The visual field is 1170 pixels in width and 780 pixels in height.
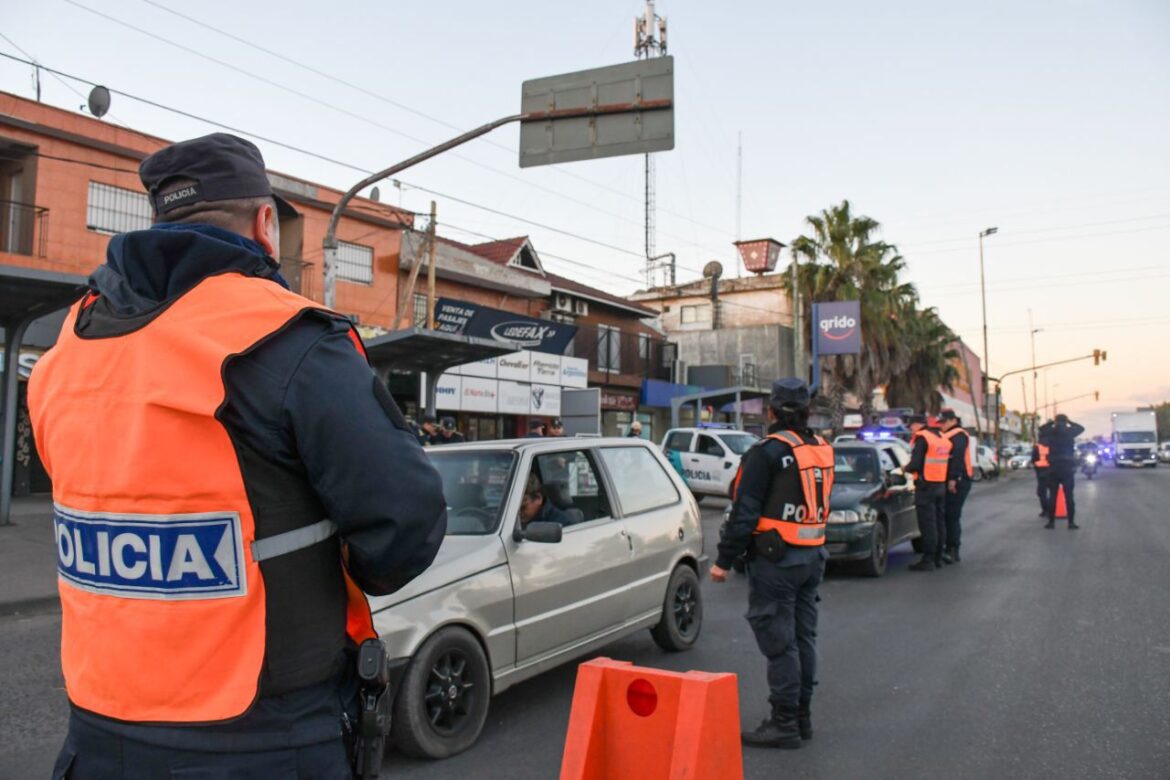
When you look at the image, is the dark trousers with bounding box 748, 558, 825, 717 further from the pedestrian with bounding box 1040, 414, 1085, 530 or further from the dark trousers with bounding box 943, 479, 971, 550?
the pedestrian with bounding box 1040, 414, 1085, 530

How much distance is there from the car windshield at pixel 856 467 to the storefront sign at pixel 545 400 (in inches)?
613

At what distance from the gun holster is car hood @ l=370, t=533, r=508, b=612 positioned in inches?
93.0

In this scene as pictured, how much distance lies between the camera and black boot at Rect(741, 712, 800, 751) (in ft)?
14.9

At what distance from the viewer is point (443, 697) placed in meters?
Result: 4.34

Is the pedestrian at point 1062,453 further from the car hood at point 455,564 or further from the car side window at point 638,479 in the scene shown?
the car hood at point 455,564

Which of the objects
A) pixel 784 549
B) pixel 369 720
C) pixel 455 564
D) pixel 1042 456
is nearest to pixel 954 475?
pixel 1042 456

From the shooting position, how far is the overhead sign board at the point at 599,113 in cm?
1066

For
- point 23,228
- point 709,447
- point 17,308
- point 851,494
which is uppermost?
point 23,228

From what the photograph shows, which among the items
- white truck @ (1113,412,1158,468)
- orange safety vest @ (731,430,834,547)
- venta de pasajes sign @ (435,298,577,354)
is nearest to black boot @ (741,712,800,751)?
orange safety vest @ (731,430,834,547)

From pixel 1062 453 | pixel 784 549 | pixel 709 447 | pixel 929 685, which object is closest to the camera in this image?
pixel 784 549

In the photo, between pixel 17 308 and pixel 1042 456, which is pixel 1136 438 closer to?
pixel 1042 456

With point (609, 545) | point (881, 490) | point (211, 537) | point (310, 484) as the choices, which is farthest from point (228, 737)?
point (881, 490)

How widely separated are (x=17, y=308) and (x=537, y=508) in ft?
32.0

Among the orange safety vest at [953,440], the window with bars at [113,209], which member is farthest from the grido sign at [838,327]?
the window with bars at [113,209]
